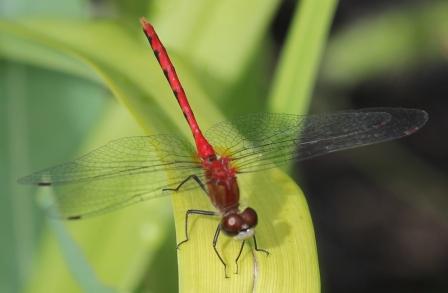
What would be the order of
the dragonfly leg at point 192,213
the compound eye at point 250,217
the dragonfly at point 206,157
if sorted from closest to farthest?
the dragonfly leg at point 192,213 → the compound eye at point 250,217 → the dragonfly at point 206,157

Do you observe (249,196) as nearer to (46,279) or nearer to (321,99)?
(46,279)

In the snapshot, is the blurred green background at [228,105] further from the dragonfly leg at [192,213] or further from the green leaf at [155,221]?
the dragonfly leg at [192,213]

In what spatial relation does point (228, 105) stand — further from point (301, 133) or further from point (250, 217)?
point (250, 217)

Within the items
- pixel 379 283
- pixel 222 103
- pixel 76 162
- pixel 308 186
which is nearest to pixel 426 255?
pixel 379 283

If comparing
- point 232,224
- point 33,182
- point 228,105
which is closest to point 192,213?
point 232,224

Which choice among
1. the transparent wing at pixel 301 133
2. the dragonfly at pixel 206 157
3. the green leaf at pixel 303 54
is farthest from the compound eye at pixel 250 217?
the green leaf at pixel 303 54

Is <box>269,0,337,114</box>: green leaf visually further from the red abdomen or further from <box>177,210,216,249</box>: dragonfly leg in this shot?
<box>177,210,216,249</box>: dragonfly leg
